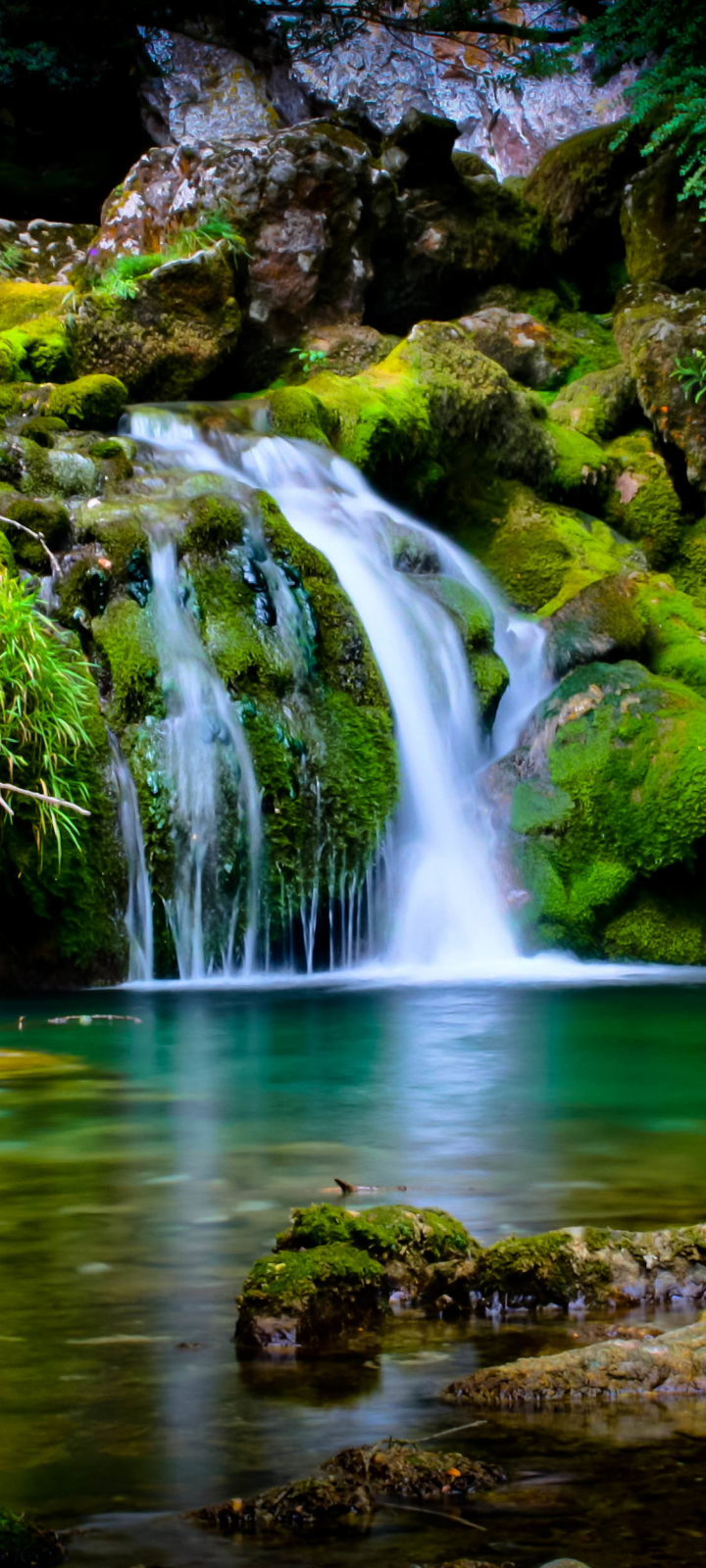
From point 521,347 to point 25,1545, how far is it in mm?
15761

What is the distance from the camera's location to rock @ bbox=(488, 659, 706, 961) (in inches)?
392

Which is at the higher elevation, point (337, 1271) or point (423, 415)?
point (423, 415)

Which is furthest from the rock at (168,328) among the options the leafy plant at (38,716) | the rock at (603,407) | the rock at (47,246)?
the leafy plant at (38,716)

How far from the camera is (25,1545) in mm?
1868

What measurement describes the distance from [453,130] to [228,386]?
4704 millimetres

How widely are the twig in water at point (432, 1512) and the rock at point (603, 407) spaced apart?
13761mm

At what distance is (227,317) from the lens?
14547 millimetres

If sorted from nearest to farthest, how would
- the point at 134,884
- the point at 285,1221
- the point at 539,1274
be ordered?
the point at 539,1274 → the point at 285,1221 → the point at 134,884

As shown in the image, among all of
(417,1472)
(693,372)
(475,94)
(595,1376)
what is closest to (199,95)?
(475,94)

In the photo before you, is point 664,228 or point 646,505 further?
point 664,228

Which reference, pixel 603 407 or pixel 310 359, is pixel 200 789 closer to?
pixel 310 359

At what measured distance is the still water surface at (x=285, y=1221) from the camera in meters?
2.01

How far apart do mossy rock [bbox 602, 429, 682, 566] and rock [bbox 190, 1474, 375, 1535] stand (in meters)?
12.9

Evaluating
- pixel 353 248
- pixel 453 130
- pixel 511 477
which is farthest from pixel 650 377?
pixel 453 130
